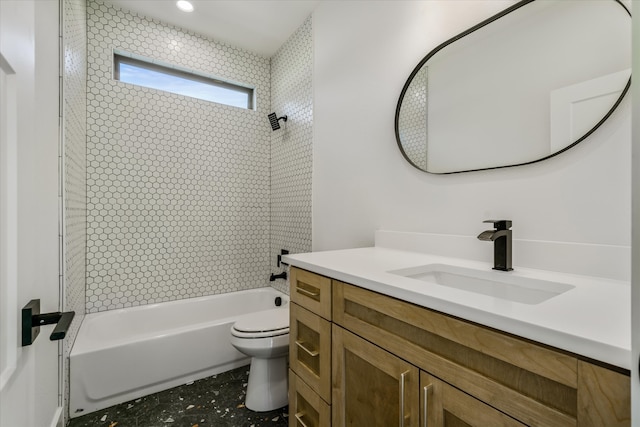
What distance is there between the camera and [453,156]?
138cm

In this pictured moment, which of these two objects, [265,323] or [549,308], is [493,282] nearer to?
[549,308]

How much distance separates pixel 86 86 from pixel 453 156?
2.65 meters

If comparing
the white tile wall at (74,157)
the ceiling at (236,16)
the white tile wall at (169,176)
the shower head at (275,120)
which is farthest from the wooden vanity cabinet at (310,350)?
the ceiling at (236,16)

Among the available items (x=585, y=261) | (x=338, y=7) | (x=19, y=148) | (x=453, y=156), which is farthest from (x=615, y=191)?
(x=338, y=7)

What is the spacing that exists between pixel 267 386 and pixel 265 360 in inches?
6.0

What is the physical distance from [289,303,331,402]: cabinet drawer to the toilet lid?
0.51 meters

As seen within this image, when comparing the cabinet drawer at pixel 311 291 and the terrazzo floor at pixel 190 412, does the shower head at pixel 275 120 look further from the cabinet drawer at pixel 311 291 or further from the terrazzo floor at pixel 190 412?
the terrazzo floor at pixel 190 412

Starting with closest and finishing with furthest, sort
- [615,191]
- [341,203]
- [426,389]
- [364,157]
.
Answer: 1. [426,389]
2. [615,191]
3. [364,157]
4. [341,203]

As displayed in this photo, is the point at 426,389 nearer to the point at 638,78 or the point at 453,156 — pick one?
the point at 638,78

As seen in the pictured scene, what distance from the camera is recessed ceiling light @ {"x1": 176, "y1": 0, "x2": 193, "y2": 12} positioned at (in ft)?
7.48

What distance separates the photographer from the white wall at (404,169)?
37.6 inches

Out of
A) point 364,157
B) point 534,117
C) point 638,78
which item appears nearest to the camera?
point 638,78

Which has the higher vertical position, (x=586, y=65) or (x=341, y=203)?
(x=586, y=65)

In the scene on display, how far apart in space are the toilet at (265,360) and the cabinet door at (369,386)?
31.4 inches
